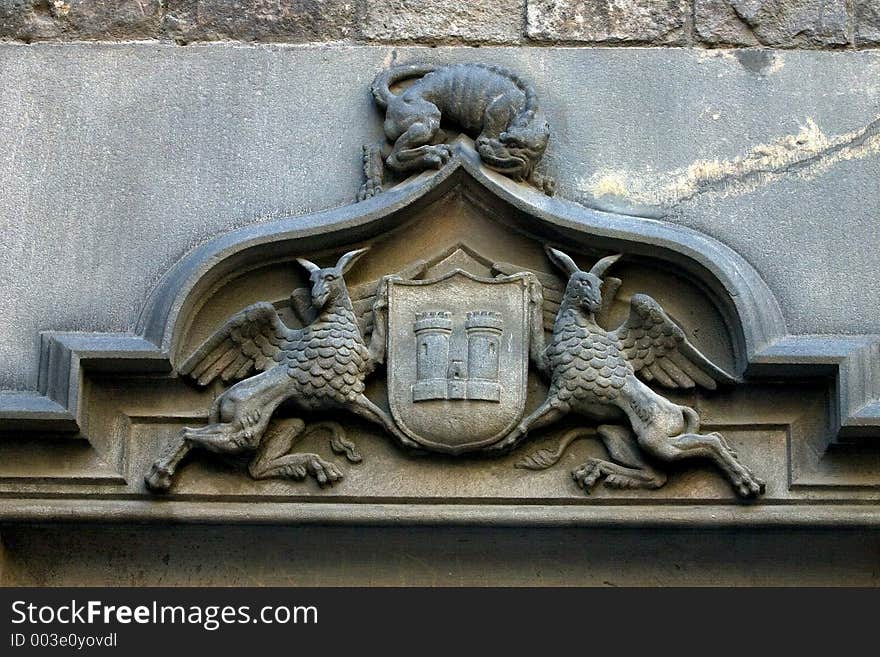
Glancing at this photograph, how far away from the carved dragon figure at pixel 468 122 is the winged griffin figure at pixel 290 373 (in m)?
0.30

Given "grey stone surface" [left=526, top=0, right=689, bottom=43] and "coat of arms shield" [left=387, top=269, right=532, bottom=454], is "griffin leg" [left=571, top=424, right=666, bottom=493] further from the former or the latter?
"grey stone surface" [left=526, top=0, right=689, bottom=43]

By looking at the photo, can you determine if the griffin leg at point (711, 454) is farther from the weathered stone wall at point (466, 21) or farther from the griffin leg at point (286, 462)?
the weathered stone wall at point (466, 21)

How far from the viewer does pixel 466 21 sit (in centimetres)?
505

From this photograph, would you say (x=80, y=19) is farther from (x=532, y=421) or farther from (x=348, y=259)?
(x=532, y=421)

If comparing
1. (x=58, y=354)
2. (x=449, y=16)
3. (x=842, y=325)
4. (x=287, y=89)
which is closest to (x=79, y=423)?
(x=58, y=354)

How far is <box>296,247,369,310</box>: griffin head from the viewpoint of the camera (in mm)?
4672

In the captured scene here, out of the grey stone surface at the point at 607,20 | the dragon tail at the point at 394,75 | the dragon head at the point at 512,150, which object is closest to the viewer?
the dragon head at the point at 512,150

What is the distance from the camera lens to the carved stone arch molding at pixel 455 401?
460 centimetres

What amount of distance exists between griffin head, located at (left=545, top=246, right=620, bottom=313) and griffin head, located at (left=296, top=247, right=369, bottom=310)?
1.70ft

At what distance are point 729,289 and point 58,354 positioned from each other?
1.68 meters

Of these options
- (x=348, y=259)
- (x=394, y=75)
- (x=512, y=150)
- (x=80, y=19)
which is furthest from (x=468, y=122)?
(x=80, y=19)

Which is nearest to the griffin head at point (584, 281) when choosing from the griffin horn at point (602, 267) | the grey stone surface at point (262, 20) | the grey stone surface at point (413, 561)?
the griffin horn at point (602, 267)

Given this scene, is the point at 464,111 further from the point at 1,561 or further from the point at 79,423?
the point at 1,561

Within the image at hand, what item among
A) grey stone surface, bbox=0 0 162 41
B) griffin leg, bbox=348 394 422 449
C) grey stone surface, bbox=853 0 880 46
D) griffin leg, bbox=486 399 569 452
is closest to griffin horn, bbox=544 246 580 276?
griffin leg, bbox=486 399 569 452
